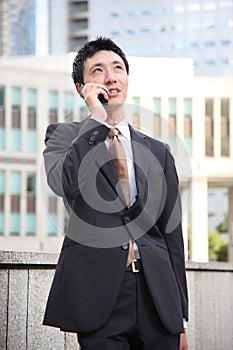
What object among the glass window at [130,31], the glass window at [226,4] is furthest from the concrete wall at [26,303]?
the glass window at [226,4]

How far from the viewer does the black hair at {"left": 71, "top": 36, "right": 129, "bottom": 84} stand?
250 cm

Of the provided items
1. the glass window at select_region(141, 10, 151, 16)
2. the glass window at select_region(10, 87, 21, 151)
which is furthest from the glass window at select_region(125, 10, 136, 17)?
the glass window at select_region(10, 87, 21, 151)

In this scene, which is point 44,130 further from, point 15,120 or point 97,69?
point 97,69

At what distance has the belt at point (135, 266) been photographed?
2.27m

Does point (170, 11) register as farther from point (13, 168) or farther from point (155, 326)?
point (155, 326)

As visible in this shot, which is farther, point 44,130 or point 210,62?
point 210,62

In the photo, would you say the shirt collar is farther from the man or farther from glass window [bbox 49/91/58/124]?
glass window [bbox 49/91/58/124]

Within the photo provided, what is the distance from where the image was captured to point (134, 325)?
7.32 ft

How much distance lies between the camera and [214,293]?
21.1ft

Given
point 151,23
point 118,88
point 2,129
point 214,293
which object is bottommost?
point 214,293

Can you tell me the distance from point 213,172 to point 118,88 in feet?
180

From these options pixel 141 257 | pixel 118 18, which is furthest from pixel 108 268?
pixel 118 18

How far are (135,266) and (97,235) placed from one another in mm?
133

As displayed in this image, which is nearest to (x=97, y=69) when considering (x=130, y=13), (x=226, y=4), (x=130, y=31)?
(x=130, y=31)
